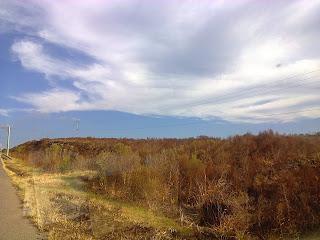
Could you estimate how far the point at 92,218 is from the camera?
7824 millimetres

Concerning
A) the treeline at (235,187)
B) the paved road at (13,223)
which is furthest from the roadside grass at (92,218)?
the treeline at (235,187)

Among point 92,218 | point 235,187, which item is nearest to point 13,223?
point 92,218

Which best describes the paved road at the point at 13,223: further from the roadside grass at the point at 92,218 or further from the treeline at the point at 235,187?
the treeline at the point at 235,187

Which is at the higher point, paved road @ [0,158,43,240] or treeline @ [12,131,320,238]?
treeline @ [12,131,320,238]

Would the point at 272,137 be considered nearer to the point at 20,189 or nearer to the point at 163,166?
the point at 163,166

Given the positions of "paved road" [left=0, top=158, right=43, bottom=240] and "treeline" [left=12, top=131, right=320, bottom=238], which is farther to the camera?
"treeline" [left=12, top=131, right=320, bottom=238]

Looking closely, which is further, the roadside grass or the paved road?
the roadside grass

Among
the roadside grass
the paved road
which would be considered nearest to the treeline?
the roadside grass

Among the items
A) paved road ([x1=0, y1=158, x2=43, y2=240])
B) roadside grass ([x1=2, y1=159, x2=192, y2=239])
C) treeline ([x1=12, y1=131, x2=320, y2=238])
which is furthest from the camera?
treeline ([x1=12, y1=131, x2=320, y2=238])

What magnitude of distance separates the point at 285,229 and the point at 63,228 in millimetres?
6392

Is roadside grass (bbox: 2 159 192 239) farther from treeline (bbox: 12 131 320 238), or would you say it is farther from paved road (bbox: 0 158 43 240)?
treeline (bbox: 12 131 320 238)

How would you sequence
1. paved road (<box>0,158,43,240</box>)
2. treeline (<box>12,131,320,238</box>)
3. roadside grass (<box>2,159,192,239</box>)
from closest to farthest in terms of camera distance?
1. paved road (<box>0,158,43,240</box>)
2. roadside grass (<box>2,159,192,239</box>)
3. treeline (<box>12,131,320,238</box>)

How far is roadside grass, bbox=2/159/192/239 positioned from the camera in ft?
21.9

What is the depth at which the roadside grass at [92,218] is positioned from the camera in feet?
21.9
